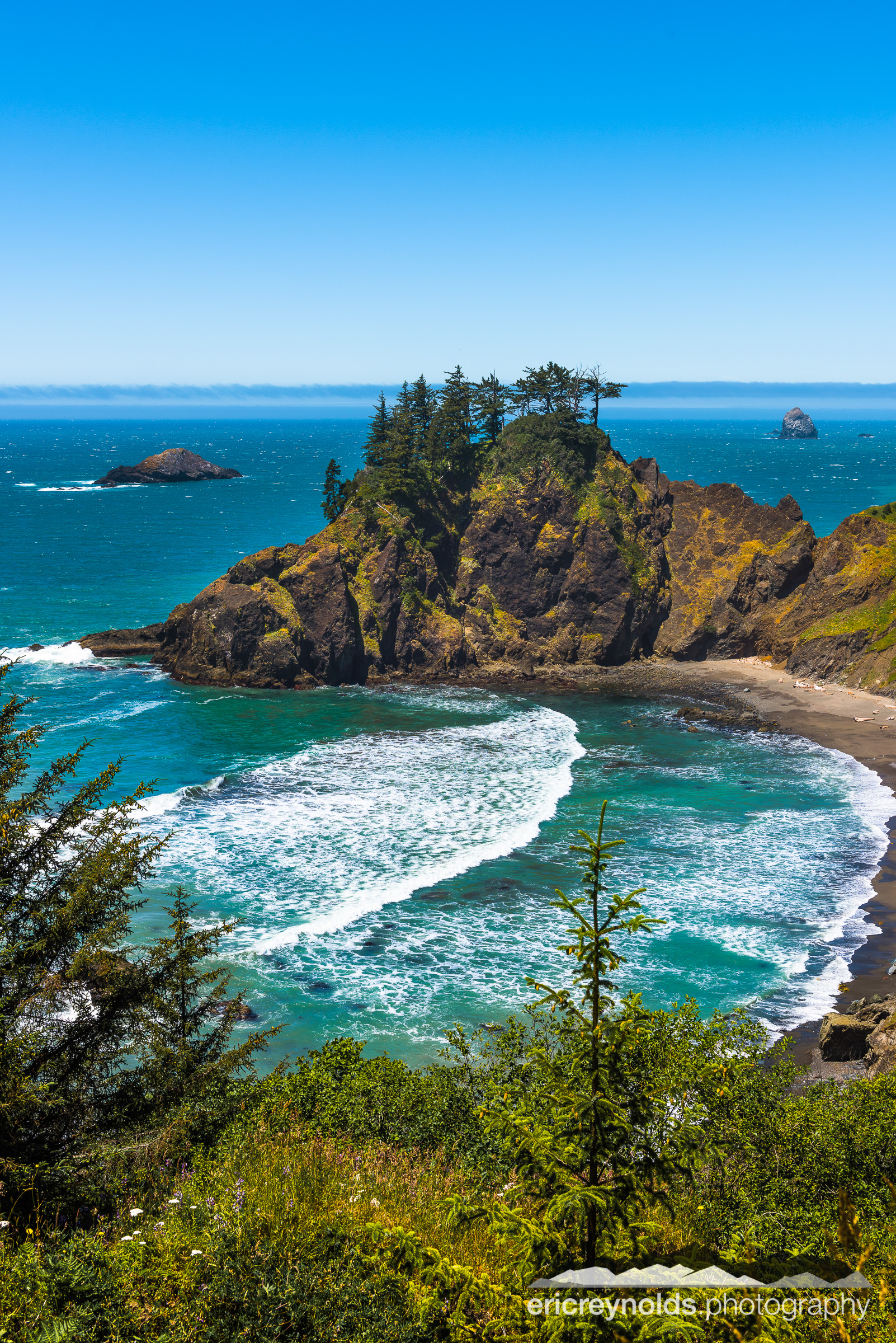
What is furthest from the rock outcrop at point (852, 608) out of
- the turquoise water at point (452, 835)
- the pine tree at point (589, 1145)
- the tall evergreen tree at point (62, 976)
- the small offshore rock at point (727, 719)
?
the pine tree at point (589, 1145)

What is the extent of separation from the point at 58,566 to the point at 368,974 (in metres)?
101

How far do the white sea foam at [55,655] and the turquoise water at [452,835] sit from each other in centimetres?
45

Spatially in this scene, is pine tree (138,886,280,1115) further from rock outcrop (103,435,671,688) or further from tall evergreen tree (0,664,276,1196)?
rock outcrop (103,435,671,688)

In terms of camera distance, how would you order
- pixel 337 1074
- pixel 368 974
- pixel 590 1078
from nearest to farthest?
pixel 590 1078, pixel 337 1074, pixel 368 974

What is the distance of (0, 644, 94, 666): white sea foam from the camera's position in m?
78.8

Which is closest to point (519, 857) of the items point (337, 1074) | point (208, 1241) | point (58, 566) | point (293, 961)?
point (293, 961)

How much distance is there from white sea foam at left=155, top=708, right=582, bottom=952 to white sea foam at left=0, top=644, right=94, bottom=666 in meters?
32.0

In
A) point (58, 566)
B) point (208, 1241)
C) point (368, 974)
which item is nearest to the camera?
point (208, 1241)

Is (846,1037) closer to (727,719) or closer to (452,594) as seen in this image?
(727,719)

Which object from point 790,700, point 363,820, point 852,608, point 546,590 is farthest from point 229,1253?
point 546,590

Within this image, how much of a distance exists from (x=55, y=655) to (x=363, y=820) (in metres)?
47.1

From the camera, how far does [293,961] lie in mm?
35375

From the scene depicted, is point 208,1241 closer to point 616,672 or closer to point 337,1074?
point 337,1074

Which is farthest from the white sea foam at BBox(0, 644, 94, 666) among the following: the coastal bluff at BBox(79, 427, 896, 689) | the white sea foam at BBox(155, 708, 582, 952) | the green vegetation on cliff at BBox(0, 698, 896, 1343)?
the green vegetation on cliff at BBox(0, 698, 896, 1343)
